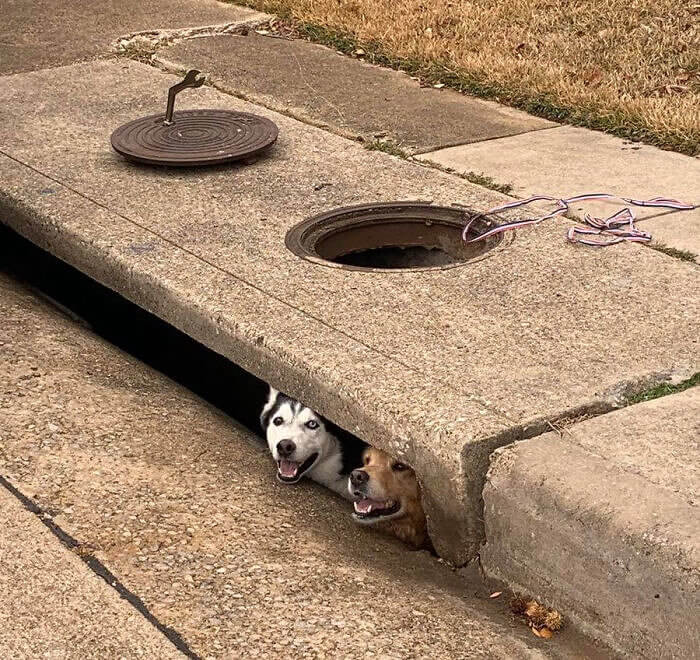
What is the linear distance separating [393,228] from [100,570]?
2.13 meters

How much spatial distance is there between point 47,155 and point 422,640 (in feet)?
11.0

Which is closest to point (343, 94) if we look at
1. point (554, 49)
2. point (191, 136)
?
point (191, 136)

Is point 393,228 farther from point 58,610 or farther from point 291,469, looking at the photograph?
point 58,610

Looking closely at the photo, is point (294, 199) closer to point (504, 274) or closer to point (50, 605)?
point (504, 274)

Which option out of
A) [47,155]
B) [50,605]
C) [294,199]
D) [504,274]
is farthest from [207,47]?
[50,605]

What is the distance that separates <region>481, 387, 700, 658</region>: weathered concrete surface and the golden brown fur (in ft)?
1.92

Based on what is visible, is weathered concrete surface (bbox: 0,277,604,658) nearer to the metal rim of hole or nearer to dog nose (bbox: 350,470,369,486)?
dog nose (bbox: 350,470,369,486)

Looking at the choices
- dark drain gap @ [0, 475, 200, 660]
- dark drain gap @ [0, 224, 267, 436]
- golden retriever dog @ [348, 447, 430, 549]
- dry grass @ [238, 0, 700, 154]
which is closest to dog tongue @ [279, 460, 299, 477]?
golden retriever dog @ [348, 447, 430, 549]

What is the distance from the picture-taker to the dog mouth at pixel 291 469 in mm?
3938

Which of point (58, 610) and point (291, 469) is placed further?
point (291, 469)

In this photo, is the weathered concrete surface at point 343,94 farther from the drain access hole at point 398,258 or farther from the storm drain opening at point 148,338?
the storm drain opening at point 148,338

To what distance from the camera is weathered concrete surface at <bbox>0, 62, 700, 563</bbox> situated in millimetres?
3441

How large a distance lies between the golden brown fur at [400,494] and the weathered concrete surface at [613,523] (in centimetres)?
59

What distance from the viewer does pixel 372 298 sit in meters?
4.18
